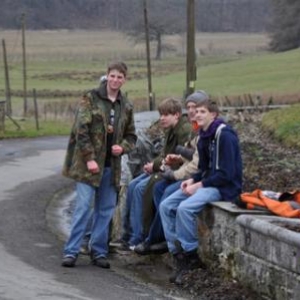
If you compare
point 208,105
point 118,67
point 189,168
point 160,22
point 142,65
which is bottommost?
point 142,65

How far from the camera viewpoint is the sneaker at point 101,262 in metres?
9.42

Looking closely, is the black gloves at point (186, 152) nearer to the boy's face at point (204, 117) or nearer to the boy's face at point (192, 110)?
the boy's face at point (192, 110)

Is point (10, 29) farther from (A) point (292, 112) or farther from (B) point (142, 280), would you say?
(B) point (142, 280)

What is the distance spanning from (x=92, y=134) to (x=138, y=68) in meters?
71.8

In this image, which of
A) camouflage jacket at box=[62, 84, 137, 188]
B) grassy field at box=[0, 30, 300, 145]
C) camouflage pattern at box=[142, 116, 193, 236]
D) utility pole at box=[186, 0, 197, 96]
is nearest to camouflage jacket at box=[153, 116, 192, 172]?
camouflage pattern at box=[142, 116, 193, 236]

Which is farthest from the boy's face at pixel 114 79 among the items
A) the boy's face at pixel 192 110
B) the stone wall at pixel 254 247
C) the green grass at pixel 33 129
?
the green grass at pixel 33 129

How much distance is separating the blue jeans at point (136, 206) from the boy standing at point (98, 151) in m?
0.44

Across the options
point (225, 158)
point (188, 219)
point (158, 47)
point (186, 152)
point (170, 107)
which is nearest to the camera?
point (225, 158)

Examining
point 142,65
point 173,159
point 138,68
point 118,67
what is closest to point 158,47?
point 142,65

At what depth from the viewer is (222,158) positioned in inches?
348

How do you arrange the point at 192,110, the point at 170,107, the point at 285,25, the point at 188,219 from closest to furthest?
the point at 188,219 < the point at 192,110 < the point at 170,107 < the point at 285,25

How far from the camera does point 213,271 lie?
8.88 meters

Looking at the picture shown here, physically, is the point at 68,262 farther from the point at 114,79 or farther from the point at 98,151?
the point at 114,79

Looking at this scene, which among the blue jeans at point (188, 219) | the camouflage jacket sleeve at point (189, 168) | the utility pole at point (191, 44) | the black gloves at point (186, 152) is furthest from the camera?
the utility pole at point (191, 44)
